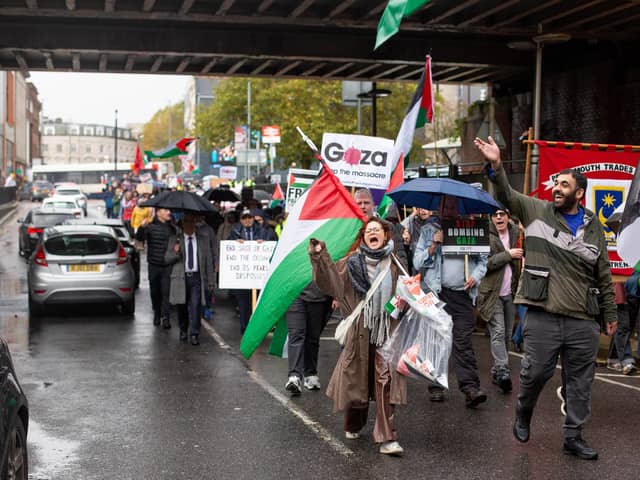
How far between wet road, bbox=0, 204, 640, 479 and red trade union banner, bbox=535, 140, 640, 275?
220 centimetres

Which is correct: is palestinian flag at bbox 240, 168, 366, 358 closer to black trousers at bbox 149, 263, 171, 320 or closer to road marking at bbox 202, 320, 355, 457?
road marking at bbox 202, 320, 355, 457

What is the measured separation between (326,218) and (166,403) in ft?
7.45

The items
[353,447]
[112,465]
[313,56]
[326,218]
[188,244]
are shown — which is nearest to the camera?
[112,465]

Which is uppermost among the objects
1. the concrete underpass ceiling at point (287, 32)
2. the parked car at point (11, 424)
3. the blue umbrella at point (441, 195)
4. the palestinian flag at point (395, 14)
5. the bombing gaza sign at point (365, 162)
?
the concrete underpass ceiling at point (287, 32)

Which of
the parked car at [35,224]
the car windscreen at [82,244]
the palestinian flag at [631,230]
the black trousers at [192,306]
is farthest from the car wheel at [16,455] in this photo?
the parked car at [35,224]

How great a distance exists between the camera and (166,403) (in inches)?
372

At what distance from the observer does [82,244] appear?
1673 centimetres

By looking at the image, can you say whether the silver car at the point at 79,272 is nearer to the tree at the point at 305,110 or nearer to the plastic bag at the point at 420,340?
the plastic bag at the point at 420,340

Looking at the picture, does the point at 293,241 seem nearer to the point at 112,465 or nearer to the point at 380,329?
the point at 380,329

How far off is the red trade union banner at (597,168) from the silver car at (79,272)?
714 cm

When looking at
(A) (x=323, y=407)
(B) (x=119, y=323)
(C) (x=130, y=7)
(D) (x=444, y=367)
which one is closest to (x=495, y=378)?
(A) (x=323, y=407)

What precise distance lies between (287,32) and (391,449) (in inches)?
566

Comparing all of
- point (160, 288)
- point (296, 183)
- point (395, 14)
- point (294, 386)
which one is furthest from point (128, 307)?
point (395, 14)

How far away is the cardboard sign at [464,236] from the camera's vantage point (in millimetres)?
9570
